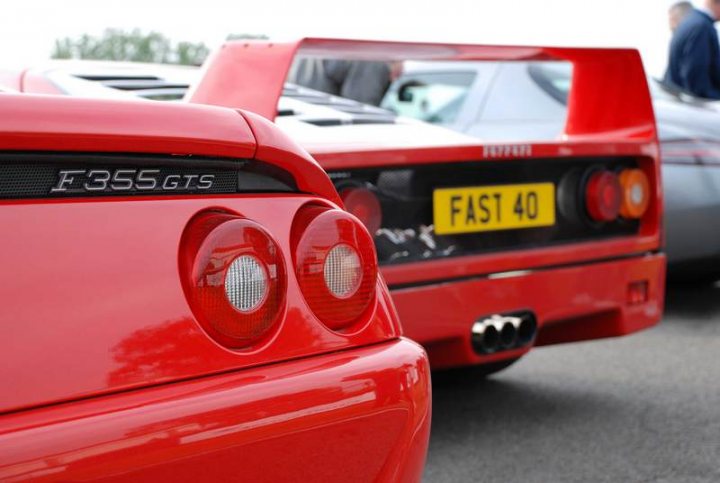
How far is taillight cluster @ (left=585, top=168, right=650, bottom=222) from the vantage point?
3365 millimetres

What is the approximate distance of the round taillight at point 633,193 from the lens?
3.45 meters

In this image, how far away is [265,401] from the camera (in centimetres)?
147

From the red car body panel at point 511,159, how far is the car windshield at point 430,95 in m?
2.70

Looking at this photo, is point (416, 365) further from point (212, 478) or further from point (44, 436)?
point (44, 436)

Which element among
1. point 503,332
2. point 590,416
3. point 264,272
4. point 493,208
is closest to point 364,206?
point 493,208

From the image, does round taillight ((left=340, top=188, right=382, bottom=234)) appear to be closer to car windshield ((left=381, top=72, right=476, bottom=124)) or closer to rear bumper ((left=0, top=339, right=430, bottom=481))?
rear bumper ((left=0, top=339, right=430, bottom=481))

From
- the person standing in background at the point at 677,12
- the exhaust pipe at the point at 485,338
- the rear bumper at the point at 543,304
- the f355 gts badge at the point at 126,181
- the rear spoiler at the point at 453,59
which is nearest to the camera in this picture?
the f355 gts badge at the point at 126,181

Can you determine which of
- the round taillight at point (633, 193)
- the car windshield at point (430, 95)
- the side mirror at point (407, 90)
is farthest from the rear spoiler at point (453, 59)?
the side mirror at point (407, 90)

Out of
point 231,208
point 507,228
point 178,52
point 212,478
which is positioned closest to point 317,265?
point 231,208

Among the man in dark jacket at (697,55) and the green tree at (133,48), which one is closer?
the man in dark jacket at (697,55)

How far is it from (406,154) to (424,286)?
35cm

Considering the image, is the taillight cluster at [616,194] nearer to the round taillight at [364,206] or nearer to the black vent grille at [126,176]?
the round taillight at [364,206]

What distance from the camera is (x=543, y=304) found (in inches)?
125

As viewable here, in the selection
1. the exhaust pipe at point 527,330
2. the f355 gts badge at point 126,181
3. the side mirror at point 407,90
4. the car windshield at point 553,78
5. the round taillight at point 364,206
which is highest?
the f355 gts badge at point 126,181
